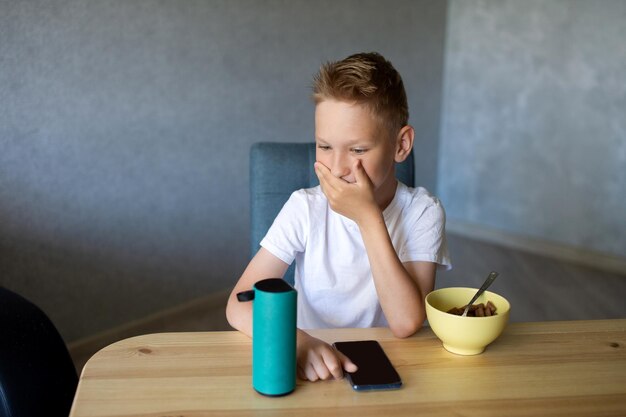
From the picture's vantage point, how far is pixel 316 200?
4.92ft

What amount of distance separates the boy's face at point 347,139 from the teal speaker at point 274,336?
41 centimetres

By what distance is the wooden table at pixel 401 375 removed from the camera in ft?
3.13

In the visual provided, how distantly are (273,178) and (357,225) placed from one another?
1.02ft

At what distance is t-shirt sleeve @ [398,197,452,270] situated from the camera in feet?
4.65

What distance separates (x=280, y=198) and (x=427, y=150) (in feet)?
9.54

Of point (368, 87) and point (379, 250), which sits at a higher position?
point (368, 87)

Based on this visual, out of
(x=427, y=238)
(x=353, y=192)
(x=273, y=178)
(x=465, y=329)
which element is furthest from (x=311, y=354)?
(x=273, y=178)

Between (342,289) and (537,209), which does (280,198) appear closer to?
(342,289)

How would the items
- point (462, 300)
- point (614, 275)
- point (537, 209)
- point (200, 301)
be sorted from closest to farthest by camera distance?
point (462, 300)
point (200, 301)
point (614, 275)
point (537, 209)

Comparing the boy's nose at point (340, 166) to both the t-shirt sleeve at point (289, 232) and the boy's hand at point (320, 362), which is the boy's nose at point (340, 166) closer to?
the t-shirt sleeve at point (289, 232)

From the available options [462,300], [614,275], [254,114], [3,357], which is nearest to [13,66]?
[254,114]

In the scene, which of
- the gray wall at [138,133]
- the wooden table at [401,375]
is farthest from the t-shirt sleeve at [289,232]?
the gray wall at [138,133]

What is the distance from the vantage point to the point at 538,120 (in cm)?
408

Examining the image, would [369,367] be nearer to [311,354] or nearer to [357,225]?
[311,354]
